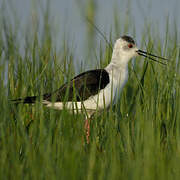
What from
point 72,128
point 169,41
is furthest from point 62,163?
point 169,41

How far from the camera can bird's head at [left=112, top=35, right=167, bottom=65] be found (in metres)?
5.37

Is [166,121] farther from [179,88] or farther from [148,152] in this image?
[148,152]

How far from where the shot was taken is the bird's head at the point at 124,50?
537 centimetres

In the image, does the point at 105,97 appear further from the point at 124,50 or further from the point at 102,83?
the point at 124,50

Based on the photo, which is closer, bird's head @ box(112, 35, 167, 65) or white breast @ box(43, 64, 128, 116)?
white breast @ box(43, 64, 128, 116)

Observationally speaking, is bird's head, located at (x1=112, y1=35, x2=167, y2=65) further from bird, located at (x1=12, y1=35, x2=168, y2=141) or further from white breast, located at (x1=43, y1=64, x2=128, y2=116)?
white breast, located at (x1=43, y1=64, x2=128, y2=116)

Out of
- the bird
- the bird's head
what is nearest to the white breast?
the bird

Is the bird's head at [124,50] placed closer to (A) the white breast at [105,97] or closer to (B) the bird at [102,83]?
(B) the bird at [102,83]

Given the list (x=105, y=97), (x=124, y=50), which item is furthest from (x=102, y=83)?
(x=124, y=50)

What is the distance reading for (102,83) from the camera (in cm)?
506

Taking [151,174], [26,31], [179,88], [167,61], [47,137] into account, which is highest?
Result: [26,31]

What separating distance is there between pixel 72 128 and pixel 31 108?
72.6 inches

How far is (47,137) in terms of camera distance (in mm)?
3057

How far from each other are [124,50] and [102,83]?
0.66 meters
